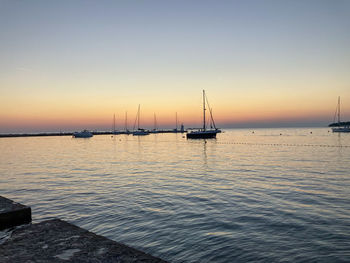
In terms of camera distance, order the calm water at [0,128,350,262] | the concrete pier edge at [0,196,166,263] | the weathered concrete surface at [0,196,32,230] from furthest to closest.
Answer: the calm water at [0,128,350,262]
the weathered concrete surface at [0,196,32,230]
the concrete pier edge at [0,196,166,263]

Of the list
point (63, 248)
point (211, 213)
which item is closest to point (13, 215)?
point (63, 248)

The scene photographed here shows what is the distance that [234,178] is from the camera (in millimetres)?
20391

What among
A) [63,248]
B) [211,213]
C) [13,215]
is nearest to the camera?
[63,248]

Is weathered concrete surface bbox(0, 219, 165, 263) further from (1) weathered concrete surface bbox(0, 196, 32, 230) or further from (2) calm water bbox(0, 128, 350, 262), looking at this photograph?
(2) calm water bbox(0, 128, 350, 262)

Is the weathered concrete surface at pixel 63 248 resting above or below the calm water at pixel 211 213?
above

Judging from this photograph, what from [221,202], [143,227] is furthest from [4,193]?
[221,202]

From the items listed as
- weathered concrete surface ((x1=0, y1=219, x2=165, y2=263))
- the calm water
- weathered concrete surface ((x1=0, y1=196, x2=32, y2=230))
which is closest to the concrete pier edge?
weathered concrete surface ((x1=0, y1=219, x2=165, y2=263))

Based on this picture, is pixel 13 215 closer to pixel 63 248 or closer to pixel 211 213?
pixel 63 248

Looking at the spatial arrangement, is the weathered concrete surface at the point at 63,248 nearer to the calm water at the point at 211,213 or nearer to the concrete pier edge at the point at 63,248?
the concrete pier edge at the point at 63,248

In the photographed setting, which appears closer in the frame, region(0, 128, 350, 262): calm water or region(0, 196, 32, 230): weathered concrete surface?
region(0, 196, 32, 230): weathered concrete surface

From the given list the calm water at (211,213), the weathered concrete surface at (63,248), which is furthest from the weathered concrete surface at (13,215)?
the calm water at (211,213)

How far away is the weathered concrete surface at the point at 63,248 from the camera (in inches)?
182

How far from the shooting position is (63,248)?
5074mm

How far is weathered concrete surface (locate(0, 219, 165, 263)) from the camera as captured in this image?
15.2ft
